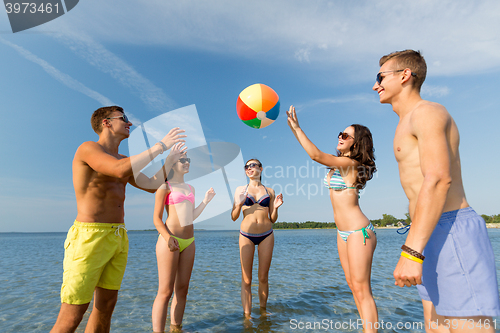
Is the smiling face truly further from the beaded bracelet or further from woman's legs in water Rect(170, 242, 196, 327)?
woman's legs in water Rect(170, 242, 196, 327)

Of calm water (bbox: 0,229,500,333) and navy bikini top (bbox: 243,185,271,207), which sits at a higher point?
navy bikini top (bbox: 243,185,271,207)

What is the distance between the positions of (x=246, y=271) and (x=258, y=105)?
3133 mm

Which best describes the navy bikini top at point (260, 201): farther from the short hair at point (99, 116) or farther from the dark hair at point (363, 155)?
the short hair at point (99, 116)

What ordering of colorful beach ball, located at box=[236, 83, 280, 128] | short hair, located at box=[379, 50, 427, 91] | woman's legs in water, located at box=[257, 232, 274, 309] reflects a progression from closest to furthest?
1. short hair, located at box=[379, 50, 427, 91]
2. colorful beach ball, located at box=[236, 83, 280, 128]
3. woman's legs in water, located at box=[257, 232, 274, 309]

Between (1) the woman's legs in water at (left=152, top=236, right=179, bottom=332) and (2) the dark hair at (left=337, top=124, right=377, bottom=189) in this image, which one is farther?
(1) the woman's legs in water at (left=152, top=236, right=179, bottom=332)

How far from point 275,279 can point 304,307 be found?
3064 mm

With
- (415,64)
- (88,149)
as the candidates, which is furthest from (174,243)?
(415,64)

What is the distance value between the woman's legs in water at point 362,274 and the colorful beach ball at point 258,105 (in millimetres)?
2532

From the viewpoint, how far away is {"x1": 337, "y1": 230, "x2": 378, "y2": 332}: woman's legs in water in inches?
121

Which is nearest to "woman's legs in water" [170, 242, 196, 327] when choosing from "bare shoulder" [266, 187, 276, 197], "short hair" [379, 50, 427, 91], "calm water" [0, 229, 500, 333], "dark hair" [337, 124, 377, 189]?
"calm water" [0, 229, 500, 333]

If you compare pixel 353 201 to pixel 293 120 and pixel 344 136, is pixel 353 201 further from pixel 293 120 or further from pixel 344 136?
pixel 293 120

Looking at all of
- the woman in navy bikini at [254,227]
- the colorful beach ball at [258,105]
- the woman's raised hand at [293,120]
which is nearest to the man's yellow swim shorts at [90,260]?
the woman in navy bikini at [254,227]

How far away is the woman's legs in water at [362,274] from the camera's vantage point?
3070 mm

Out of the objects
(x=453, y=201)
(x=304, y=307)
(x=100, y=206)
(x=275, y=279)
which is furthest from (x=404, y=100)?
(x=275, y=279)
